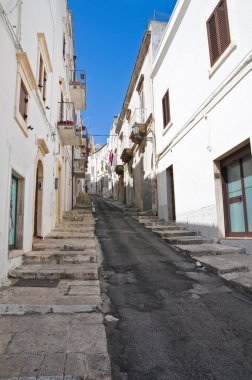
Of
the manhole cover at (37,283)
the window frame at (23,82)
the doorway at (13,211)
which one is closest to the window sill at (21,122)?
the window frame at (23,82)

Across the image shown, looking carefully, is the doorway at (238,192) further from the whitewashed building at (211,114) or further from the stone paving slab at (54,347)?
the stone paving slab at (54,347)

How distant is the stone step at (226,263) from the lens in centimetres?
514

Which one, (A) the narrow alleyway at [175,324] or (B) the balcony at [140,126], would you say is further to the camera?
(B) the balcony at [140,126]

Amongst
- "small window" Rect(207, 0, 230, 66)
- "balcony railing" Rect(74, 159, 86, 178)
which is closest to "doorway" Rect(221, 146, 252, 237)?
"small window" Rect(207, 0, 230, 66)

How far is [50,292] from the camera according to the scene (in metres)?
4.06

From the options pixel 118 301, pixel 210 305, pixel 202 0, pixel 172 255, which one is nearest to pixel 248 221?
pixel 172 255

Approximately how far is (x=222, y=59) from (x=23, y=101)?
5.18 m

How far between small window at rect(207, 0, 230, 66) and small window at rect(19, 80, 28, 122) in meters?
5.20

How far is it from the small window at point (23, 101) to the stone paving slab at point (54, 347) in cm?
437

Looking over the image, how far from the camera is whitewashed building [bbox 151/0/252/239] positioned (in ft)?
21.2

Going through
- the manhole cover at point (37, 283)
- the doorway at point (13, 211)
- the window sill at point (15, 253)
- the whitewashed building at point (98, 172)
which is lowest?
the manhole cover at point (37, 283)

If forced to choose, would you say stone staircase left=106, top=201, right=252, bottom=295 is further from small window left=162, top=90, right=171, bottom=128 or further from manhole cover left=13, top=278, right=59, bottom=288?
small window left=162, top=90, right=171, bottom=128

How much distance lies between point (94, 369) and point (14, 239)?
426 cm

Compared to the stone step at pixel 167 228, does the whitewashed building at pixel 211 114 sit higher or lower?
A: higher
